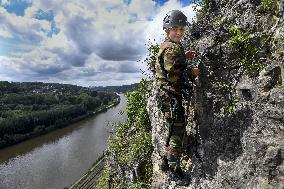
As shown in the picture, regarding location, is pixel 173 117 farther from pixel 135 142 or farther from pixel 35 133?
pixel 35 133

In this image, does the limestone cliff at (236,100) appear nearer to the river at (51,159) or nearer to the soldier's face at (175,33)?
the soldier's face at (175,33)

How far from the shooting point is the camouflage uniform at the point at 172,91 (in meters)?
6.54

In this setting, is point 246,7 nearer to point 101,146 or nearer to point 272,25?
point 272,25

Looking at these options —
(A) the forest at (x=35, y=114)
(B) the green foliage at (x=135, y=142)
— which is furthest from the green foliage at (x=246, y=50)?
(A) the forest at (x=35, y=114)

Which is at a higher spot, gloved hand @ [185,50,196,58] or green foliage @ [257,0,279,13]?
green foliage @ [257,0,279,13]

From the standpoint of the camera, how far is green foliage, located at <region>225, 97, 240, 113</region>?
19.6 feet

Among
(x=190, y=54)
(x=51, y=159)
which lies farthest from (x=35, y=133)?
(x=190, y=54)

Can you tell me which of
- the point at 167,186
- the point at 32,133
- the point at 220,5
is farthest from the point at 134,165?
the point at 32,133

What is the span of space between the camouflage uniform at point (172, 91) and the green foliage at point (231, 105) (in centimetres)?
95

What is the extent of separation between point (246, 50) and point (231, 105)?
935 mm

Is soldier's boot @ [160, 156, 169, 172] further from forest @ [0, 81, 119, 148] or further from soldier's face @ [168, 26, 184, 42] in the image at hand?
forest @ [0, 81, 119, 148]

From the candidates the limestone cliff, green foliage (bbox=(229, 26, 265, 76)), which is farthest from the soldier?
green foliage (bbox=(229, 26, 265, 76))

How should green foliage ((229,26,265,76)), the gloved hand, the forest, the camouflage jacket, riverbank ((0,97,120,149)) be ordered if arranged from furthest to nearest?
the forest, riverbank ((0,97,120,149)), the gloved hand, the camouflage jacket, green foliage ((229,26,265,76))

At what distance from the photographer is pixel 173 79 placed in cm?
660
